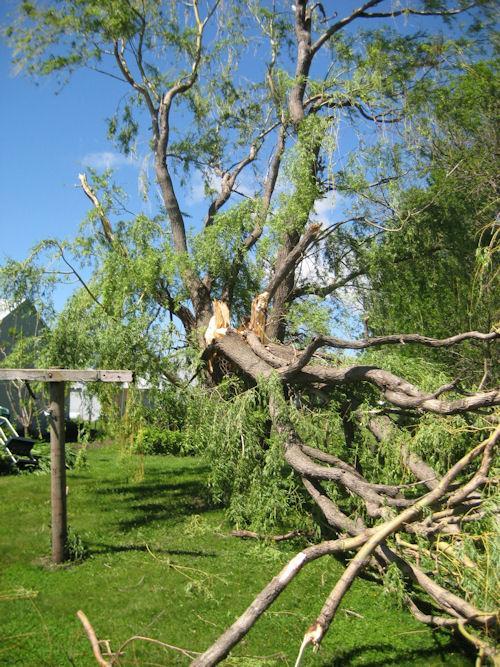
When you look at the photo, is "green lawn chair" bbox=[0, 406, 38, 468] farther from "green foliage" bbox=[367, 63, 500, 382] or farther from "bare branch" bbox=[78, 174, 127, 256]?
"green foliage" bbox=[367, 63, 500, 382]

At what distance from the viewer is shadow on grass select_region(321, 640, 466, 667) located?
4.88m

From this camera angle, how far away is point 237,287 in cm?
1156

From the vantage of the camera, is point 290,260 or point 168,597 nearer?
point 168,597

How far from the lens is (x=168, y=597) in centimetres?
611

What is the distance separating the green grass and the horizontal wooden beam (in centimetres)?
197

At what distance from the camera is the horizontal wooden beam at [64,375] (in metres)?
7.07

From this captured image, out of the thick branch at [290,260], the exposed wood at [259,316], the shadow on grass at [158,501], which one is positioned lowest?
the shadow on grass at [158,501]

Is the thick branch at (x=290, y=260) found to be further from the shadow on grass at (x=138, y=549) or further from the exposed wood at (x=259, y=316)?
the shadow on grass at (x=138, y=549)

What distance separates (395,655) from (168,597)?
2182 millimetres

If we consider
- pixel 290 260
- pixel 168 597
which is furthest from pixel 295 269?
pixel 168 597

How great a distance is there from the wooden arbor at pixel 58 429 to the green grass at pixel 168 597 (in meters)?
0.34

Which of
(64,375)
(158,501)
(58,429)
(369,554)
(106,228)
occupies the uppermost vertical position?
(106,228)

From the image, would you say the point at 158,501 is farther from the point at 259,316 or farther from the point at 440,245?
the point at 440,245

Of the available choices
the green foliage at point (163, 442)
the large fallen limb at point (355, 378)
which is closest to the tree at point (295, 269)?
the large fallen limb at point (355, 378)
